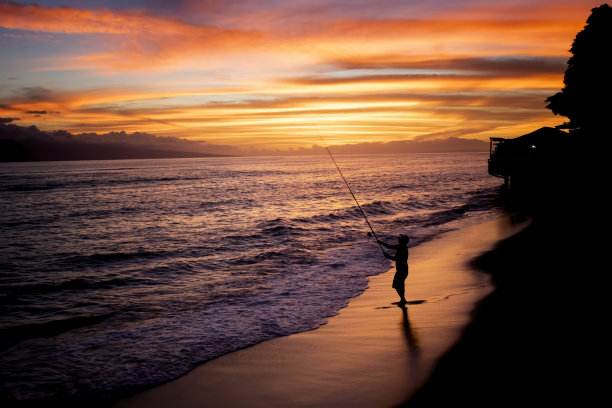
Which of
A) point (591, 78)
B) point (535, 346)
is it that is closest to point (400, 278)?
point (535, 346)

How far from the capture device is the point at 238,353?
820 cm

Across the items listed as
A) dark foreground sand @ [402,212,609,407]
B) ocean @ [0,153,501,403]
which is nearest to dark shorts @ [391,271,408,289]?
dark foreground sand @ [402,212,609,407]

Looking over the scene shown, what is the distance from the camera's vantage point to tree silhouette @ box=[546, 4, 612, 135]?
2552 cm

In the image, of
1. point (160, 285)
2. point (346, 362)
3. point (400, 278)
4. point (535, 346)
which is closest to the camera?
point (535, 346)

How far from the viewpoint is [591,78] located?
86.2ft

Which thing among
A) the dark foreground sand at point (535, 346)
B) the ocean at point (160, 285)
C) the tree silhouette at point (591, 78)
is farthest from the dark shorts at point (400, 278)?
the tree silhouette at point (591, 78)

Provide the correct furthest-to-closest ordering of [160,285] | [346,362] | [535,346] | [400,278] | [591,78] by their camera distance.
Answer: [591,78] < [160,285] < [400,278] < [346,362] < [535,346]

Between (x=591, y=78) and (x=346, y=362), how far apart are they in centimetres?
2896

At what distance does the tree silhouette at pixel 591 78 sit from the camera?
25516mm

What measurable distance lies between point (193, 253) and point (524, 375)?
16848 millimetres

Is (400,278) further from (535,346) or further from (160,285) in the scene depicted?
(160,285)

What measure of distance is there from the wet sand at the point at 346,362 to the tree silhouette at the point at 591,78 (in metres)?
21.6

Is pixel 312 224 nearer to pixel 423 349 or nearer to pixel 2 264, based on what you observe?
pixel 2 264

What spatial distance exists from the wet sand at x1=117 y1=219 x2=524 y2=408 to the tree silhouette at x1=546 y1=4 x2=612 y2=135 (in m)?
21.6
